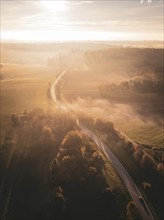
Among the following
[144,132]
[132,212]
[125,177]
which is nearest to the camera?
[132,212]

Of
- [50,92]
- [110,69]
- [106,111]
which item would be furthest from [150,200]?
[110,69]

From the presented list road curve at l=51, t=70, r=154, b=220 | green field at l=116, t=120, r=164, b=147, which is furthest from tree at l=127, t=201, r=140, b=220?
green field at l=116, t=120, r=164, b=147

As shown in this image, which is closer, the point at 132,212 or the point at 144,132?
the point at 132,212

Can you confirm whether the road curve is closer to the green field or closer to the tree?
the tree

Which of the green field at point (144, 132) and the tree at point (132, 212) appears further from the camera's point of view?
the green field at point (144, 132)

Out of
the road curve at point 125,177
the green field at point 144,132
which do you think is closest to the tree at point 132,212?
the road curve at point 125,177

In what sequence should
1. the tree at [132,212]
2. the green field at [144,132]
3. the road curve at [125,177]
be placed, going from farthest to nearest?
the green field at [144,132], the road curve at [125,177], the tree at [132,212]

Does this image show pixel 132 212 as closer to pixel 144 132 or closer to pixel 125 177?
pixel 125 177

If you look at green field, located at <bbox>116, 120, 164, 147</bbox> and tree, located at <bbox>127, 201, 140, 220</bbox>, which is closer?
tree, located at <bbox>127, 201, 140, 220</bbox>

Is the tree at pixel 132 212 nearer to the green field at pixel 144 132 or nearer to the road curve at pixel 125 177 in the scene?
the road curve at pixel 125 177

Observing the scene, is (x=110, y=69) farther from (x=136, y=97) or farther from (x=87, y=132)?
(x=87, y=132)

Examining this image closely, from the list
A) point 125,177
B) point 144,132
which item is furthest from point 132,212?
point 144,132

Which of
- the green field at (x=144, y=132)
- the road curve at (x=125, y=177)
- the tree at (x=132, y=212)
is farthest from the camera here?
the green field at (x=144, y=132)
